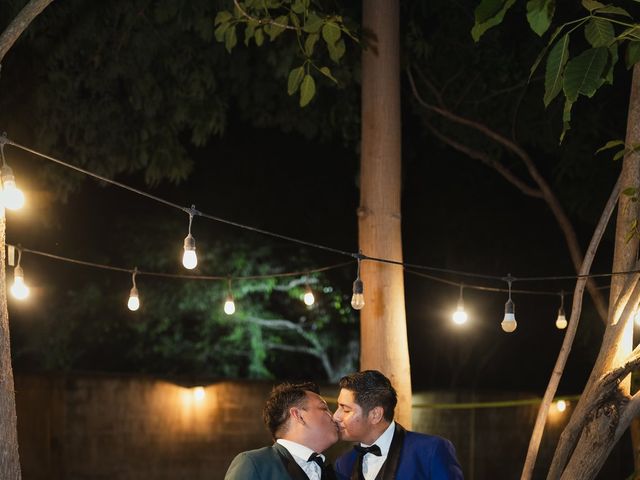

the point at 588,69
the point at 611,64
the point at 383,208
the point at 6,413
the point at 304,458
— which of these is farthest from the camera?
the point at 383,208

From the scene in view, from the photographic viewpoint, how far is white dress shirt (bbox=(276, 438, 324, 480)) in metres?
4.54

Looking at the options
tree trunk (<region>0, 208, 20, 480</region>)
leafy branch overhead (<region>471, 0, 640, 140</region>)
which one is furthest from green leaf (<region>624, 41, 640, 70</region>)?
tree trunk (<region>0, 208, 20, 480</region>)

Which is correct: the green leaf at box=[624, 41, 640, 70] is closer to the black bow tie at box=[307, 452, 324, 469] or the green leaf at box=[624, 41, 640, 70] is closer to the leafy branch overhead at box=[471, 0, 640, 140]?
the leafy branch overhead at box=[471, 0, 640, 140]

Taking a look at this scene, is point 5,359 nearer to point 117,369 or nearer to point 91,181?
point 91,181

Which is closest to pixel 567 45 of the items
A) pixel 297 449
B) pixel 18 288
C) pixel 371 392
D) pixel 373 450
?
pixel 371 392

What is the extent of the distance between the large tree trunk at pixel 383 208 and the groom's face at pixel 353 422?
2.16 m

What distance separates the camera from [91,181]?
1407 cm

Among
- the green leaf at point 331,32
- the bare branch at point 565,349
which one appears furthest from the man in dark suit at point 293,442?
the bare branch at point 565,349

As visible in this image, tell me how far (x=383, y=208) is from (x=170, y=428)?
244 inches

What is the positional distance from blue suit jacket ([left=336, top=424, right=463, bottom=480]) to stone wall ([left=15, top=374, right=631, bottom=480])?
6.63 m

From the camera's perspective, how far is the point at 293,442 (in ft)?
15.1

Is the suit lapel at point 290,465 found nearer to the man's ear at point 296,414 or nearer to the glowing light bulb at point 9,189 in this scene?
the man's ear at point 296,414

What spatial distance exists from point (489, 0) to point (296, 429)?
201 cm

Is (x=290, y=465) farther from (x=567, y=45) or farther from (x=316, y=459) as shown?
(x=567, y=45)
